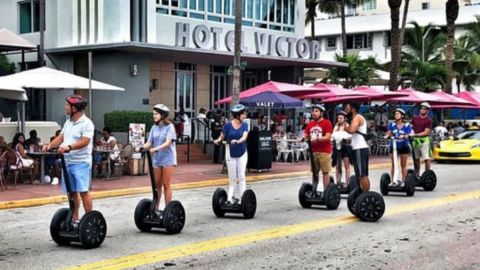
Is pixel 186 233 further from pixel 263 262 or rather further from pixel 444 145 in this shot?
pixel 444 145

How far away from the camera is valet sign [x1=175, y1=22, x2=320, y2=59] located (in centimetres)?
2405

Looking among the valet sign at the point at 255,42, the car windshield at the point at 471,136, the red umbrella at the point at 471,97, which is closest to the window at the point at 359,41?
the red umbrella at the point at 471,97

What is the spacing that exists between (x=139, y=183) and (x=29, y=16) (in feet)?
45.7

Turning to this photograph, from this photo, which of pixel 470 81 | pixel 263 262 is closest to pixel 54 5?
pixel 263 262

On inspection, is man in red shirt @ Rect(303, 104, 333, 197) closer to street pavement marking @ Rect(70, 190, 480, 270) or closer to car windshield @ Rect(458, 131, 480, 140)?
street pavement marking @ Rect(70, 190, 480, 270)

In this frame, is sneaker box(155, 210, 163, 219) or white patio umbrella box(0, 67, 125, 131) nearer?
sneaker box(155, 210, 163, 219)

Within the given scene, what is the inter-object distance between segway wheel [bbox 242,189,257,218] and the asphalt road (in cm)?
12

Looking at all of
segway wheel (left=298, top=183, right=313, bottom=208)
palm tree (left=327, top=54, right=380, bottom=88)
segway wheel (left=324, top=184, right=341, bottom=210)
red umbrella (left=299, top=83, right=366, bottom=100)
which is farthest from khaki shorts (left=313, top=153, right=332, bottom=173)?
palm tree (left=327, top=54, right=380, bottom=88)

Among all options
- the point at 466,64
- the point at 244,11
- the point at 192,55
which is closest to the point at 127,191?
the point at 192,55

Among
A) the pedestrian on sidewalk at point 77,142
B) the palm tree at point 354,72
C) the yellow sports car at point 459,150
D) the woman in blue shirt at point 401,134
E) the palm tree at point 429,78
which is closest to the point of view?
the pedestrian on sidewalk at point 77,142

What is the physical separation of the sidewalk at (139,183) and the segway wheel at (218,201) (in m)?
4.33

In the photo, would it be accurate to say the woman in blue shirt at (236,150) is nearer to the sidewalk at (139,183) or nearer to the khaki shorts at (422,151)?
the sidewalk at (139,183)

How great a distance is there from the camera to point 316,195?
11.9 meters

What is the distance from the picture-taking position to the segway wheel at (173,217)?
30.5 feet
